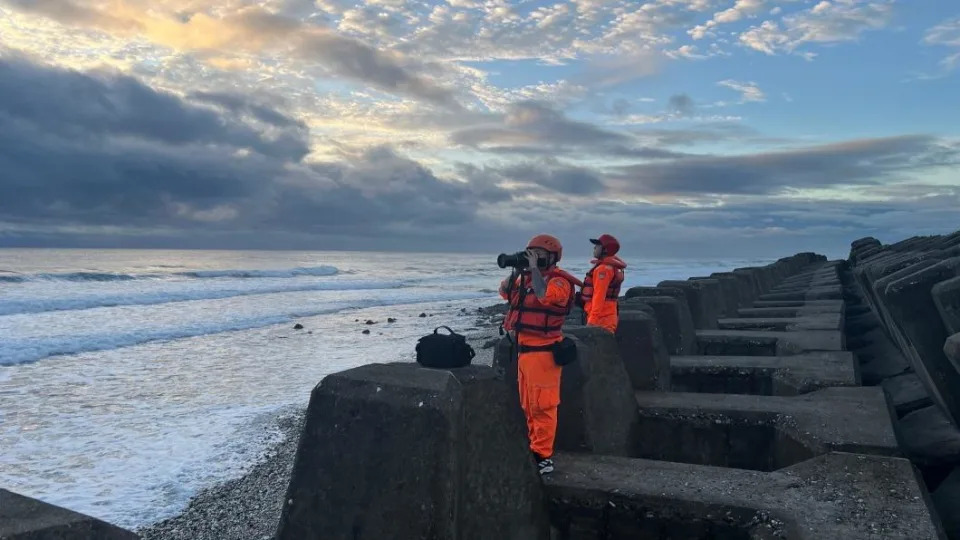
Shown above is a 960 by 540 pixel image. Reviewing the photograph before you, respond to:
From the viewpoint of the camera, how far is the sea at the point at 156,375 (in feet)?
24.0

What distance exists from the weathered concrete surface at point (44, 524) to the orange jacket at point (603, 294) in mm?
4277

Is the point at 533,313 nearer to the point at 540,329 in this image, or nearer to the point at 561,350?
the point at 540,329

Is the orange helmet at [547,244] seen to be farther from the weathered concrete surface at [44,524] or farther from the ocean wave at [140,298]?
the ocean wave at [140,298]

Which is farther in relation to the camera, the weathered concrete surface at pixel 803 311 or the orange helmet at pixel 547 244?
the weathered concrete surface at pixel 803 311

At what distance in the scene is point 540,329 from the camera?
420cm

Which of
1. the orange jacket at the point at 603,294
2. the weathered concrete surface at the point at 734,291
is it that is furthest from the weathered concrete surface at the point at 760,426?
the weathered concrete surface at the point at 734,291

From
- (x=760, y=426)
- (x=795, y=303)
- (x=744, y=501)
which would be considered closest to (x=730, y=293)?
(x=795, y=303)

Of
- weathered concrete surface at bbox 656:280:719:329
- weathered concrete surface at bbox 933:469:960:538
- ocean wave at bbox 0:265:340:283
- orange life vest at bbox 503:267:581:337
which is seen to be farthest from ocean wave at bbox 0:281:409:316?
weathered concrete surface at bbox 933:469:960:538

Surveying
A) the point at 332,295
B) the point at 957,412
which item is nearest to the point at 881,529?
the point at 957,412

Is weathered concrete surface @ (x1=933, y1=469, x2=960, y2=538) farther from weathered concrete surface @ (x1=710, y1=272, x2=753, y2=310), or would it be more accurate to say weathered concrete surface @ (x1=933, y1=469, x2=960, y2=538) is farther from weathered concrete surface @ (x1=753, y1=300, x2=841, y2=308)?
weathered concrete surface @ (x1=753, y1=300, x2=841, y2=308)

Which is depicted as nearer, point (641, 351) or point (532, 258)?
point (532, 258)

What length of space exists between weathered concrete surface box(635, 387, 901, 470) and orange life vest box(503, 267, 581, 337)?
4.81ft

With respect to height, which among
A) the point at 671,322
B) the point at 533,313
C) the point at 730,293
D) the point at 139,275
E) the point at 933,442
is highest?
the point at 533,313

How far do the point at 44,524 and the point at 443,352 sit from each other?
5.95 ft
